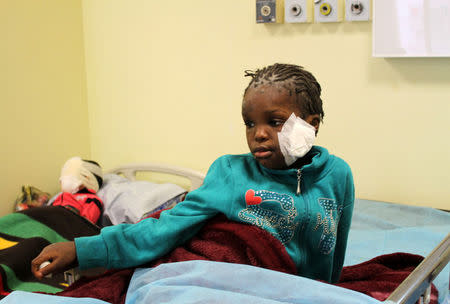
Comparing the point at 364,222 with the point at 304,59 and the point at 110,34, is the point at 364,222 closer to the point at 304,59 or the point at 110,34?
the point at 304,59

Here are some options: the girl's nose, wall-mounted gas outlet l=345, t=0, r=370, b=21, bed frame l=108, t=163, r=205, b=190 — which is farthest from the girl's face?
bed frame l=108, t=163, r=205, b=190

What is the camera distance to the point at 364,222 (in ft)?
6.81

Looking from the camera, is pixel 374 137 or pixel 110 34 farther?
pixel 110 34

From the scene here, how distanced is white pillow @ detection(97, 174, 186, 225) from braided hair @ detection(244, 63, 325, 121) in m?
1.26

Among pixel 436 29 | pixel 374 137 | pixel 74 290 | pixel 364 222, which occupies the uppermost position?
pixel 436 29

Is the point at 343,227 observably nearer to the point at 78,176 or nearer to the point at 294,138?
the point at 294,138

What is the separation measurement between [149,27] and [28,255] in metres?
1.39

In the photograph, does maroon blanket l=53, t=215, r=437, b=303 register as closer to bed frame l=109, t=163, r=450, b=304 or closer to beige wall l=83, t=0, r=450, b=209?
bed frame l=109, t=163, r=450, b=304

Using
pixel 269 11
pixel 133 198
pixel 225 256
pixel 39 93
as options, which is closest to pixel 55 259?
pixel 225 256

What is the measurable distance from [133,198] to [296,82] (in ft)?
4.52

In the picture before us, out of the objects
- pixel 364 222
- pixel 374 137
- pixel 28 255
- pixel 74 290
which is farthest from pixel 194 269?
pixel 374 137

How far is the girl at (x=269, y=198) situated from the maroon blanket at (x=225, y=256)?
0.07ft

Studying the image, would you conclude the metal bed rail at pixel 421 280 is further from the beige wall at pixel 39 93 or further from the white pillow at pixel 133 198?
the beige wall at pixel 39 93

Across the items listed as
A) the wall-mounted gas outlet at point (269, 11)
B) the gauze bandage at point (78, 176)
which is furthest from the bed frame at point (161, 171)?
the wall-mounted gas outlet at point (269, 11)
